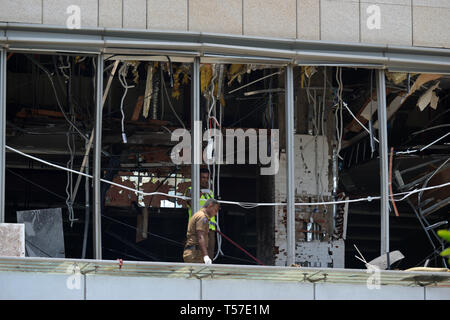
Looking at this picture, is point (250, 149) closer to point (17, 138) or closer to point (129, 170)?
point (129, 170)

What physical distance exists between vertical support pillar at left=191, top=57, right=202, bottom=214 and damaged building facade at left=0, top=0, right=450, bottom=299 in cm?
3

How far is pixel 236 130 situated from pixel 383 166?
377cm

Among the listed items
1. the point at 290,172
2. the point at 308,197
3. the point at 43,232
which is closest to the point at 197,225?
the point at 290,172

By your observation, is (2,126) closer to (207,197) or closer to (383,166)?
(207,197)

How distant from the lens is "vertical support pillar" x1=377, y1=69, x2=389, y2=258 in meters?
13.5

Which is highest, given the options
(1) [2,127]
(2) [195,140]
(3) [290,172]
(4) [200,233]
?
(1) [2,127]

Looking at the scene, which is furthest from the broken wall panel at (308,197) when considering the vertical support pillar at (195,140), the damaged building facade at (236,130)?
the vertical support pillar at (195,140)

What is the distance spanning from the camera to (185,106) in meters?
17.3

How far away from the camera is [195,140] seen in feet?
43.6

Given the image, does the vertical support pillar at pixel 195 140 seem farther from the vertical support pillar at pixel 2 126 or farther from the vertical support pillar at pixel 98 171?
the vertical support pillar at pixel 2 126

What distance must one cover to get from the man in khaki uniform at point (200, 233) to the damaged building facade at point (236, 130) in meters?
0.59

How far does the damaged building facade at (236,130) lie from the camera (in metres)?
12.9

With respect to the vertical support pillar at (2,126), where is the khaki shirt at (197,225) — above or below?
below
